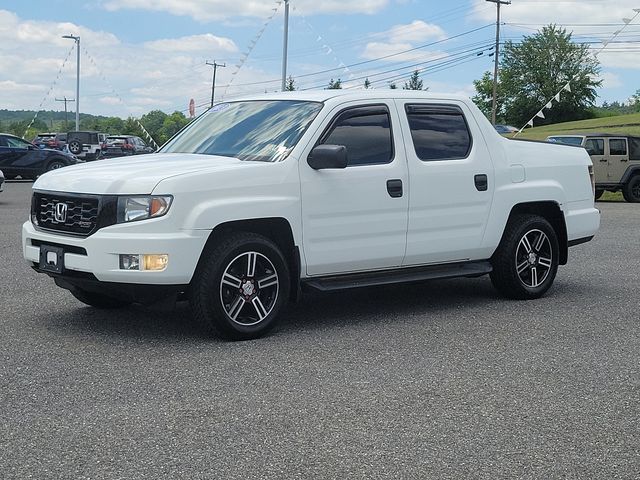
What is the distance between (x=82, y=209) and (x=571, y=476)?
3882mm

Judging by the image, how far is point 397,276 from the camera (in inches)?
299

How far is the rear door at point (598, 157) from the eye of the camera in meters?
24.9

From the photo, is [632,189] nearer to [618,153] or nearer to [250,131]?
[618,153]

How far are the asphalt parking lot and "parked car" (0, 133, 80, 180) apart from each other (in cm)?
2271

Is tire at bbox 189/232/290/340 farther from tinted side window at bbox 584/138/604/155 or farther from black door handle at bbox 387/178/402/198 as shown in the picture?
tinted side window at bbox 584/138/604/155

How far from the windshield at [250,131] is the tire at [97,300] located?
1.32 metres

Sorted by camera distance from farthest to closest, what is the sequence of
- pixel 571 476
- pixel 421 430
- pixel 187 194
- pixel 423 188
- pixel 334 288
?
pixel 423 188 → pixel 334 288 → pixel 187 194 → pixel 421 430 → pixel 571 476

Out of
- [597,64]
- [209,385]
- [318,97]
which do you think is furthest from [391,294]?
[597,64]

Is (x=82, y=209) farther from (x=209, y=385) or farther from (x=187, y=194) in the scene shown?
(x=209, y=385)

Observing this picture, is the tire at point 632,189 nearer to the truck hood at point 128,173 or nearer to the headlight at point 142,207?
the truck hood at point 128,173

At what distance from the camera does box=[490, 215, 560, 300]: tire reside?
27.6ft

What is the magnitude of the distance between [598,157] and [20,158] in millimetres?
17677

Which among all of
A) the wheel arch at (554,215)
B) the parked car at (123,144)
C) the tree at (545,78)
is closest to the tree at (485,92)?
the tree at (545,78)

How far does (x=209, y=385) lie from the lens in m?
5.47
